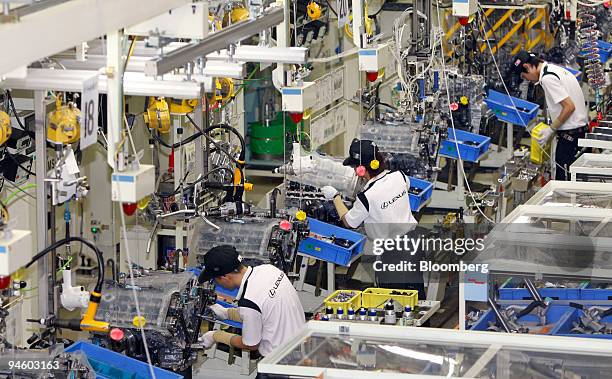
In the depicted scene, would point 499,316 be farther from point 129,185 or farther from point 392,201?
point 129,185

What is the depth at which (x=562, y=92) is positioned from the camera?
1131 cm

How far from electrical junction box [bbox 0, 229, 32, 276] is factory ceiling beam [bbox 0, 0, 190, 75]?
754mm

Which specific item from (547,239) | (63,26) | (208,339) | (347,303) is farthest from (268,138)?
(63,26)

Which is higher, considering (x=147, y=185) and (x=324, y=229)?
(x=147, y=185)

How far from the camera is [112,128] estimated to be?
522 cm

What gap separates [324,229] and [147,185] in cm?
351

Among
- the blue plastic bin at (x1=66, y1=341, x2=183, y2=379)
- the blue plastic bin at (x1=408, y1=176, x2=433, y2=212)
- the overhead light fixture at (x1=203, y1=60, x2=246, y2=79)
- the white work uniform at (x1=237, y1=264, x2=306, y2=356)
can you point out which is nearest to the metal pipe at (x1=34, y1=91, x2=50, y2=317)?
the blue plastic bin at (x1=66, y1=341, x2=183, y2=379)

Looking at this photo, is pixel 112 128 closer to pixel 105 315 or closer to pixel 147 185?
pixel 147 185

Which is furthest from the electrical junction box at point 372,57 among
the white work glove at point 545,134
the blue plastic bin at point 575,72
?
the blue plastic bin at point 575,72

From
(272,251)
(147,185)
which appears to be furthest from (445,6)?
(147,185)

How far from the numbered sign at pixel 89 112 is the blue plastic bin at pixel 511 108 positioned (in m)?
6.65

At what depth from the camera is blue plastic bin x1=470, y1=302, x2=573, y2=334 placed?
6832 mm

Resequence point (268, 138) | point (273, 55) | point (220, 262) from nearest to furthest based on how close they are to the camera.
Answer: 1. point (273, 55)
2. point (220, 262)
3. point (268, 138)

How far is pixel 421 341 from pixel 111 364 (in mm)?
1697
